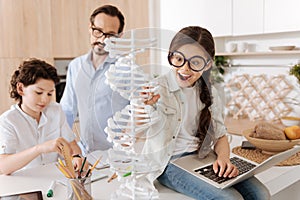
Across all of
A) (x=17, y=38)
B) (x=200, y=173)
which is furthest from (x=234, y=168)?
(x=17, y=38)

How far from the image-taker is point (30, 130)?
4.09ft

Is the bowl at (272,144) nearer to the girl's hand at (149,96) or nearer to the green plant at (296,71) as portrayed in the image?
the girl's hand at (149,96)

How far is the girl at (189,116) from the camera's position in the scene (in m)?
0.66

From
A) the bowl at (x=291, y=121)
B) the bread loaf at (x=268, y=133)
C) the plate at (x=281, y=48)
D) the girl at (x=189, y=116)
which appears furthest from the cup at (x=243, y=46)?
the girl at (x=189, y=116)

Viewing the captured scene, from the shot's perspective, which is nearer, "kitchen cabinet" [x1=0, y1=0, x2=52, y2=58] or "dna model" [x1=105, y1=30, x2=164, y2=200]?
"dna model" [x1=105, y1=30, x2=164, y2=200]

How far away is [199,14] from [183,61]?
74.1 inches

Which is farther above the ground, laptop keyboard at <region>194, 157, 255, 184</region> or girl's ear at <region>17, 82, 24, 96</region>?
girl's ear at <region>17, 82, 24, 96</region>

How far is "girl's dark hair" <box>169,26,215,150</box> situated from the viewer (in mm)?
655

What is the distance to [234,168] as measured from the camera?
33.9 inches

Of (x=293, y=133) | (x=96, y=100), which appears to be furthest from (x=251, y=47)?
(x=96, y=100)

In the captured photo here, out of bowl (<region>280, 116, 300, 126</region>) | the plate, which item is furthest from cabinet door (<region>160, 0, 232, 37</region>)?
bowl (<region>280, 116, 300, 126</region>)

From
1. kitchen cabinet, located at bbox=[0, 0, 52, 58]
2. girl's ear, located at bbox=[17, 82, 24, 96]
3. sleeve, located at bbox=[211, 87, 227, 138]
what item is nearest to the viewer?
sleeve, located at bbox=[211, 87, 227, 138]

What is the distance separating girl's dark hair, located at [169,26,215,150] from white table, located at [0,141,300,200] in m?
0.21

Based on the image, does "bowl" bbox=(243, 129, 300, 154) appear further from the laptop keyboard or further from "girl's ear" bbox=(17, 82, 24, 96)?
"girl's ear" bbox=(17, 82, 24, 96)
